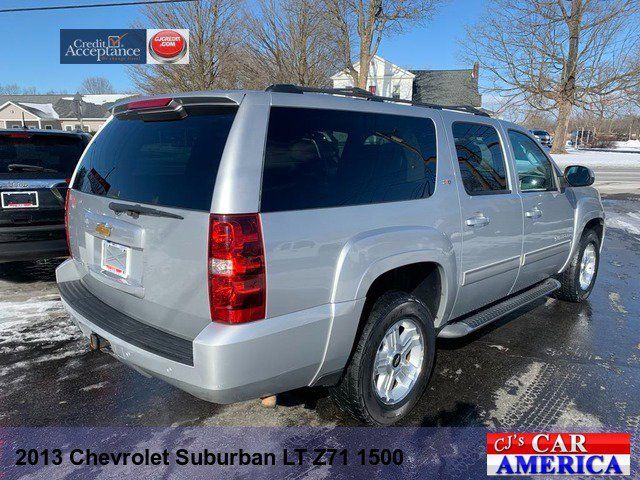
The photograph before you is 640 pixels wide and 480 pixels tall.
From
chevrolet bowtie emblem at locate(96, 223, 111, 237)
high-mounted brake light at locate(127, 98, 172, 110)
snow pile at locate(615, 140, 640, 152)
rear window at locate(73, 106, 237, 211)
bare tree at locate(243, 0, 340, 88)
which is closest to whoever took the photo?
rear window at locate(73, 106, 237, 211)

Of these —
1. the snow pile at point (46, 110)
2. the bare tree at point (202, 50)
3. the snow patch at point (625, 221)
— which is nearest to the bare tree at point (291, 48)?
the bare tree at point (202, 50)

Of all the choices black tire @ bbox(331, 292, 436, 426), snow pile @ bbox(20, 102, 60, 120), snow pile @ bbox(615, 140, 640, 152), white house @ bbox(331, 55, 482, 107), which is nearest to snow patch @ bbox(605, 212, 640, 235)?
black tire @ bbox(331, 292, 436, 426)

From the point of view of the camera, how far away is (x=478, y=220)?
3.29 m

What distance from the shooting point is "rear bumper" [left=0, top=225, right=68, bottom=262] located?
462 cm

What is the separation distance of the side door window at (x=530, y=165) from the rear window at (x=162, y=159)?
270 centimetres

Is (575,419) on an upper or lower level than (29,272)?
lower

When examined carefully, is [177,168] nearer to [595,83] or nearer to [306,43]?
[306,43]

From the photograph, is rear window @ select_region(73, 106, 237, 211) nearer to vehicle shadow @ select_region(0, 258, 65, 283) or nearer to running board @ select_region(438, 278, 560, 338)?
running board @ select_region(438, 278, 560, 338)

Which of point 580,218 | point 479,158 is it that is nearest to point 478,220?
point 479,158

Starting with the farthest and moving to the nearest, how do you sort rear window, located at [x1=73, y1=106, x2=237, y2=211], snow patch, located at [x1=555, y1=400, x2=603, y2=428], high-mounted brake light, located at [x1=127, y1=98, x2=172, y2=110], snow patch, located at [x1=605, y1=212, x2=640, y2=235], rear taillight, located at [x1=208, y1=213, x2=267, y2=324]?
1. snow patch, located at [x1=605, y1=212, x2=640, y2=235]
2. snow patch, located at [x1=555, y1=400, x2=603, y2=428]
3. high-mounted brake light, located at [x1=127, y1=98, x2=172, y2=110]
4. rear window, located at [x1=73, y1=106, x2=237, y2=211]
5. rear taillight, located at [x1=208, y1=213, x2=267, y2=324]

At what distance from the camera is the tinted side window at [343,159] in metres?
2.25

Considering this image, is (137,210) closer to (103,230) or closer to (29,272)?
(103,230)

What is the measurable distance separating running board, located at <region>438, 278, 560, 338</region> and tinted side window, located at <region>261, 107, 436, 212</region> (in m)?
0.98

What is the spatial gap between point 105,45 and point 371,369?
30.0m
